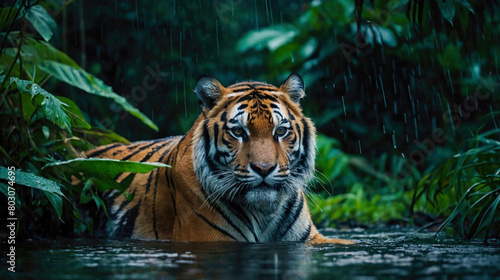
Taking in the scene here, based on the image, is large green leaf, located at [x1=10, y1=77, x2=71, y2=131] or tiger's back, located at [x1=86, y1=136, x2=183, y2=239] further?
tiger's back, located at [x1=86, y1=136, x2=183, y2=239]

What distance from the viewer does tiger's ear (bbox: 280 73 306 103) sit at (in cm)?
419

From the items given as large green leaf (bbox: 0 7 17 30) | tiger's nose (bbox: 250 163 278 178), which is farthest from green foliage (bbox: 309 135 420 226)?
large green leaf (bbox: 0 7 17 30)

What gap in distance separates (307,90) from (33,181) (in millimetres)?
5768

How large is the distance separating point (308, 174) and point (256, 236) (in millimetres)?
517

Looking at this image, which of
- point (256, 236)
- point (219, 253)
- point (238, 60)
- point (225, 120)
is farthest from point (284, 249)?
point (238, 60)

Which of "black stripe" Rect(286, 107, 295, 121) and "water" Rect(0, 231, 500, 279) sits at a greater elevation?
"black stripe" Rect(286, 107, 295, 121)

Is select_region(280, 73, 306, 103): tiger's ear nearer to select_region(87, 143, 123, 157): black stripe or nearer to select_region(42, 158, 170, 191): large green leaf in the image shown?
select_region(42, 158, 170, 191): large green leaf

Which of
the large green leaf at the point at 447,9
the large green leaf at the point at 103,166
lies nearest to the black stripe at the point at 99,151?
the large green leaf at the point at 103,166

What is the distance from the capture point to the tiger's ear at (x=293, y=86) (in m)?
4.19

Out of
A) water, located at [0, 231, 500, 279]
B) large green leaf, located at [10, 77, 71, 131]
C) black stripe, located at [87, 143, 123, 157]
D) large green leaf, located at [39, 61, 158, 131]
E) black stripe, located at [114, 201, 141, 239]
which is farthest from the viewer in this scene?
black stripe, located at [87, 143, 123, 157]

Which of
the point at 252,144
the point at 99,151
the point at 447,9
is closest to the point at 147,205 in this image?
the point at 99,151

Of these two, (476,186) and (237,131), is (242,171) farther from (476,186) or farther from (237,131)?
(476,186)

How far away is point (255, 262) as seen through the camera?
255cm

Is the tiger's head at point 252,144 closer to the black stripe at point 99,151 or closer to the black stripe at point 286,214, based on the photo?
the black stripe at point 286,214
